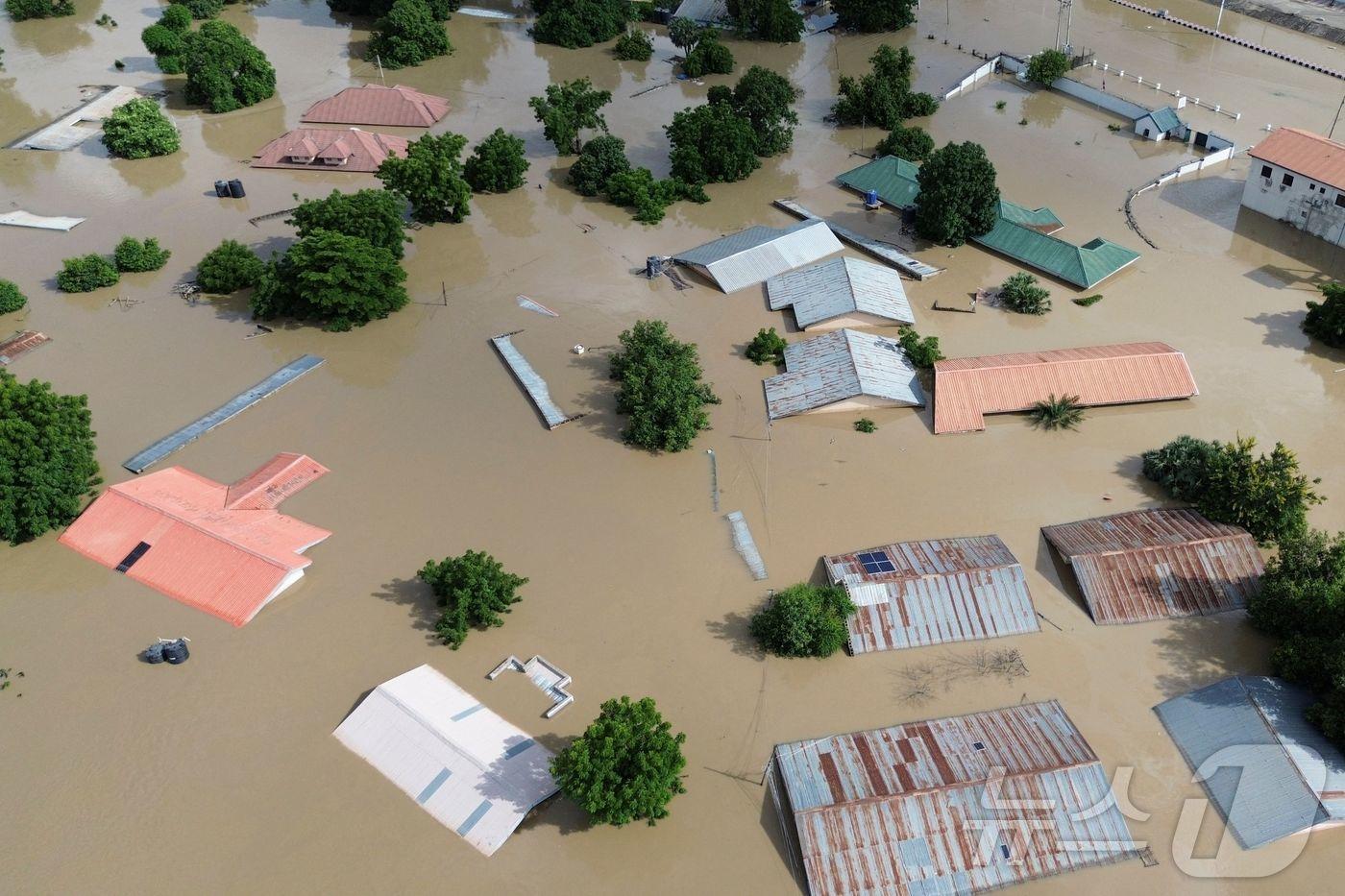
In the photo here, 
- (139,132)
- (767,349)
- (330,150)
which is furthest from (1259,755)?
(139,132)

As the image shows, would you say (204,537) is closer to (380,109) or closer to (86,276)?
(86,276)

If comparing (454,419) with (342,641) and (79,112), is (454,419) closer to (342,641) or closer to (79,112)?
(342,641)

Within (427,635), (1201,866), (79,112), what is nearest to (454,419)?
(427,635)

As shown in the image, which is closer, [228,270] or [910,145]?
[228,270]

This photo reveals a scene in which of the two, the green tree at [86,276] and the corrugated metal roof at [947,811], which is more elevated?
the green tree at [86,276]

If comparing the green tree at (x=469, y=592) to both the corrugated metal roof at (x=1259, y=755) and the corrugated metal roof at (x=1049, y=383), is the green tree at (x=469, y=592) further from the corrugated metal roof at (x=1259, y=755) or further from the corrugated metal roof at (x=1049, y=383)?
the corrugated metal roof at (x=1259, y=755)

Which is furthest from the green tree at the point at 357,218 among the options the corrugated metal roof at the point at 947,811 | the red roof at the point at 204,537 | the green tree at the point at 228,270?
the corrugated metal roof at the point at 947,811

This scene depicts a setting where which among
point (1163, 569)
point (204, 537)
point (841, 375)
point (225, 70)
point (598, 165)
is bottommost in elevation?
point (204, 537)
